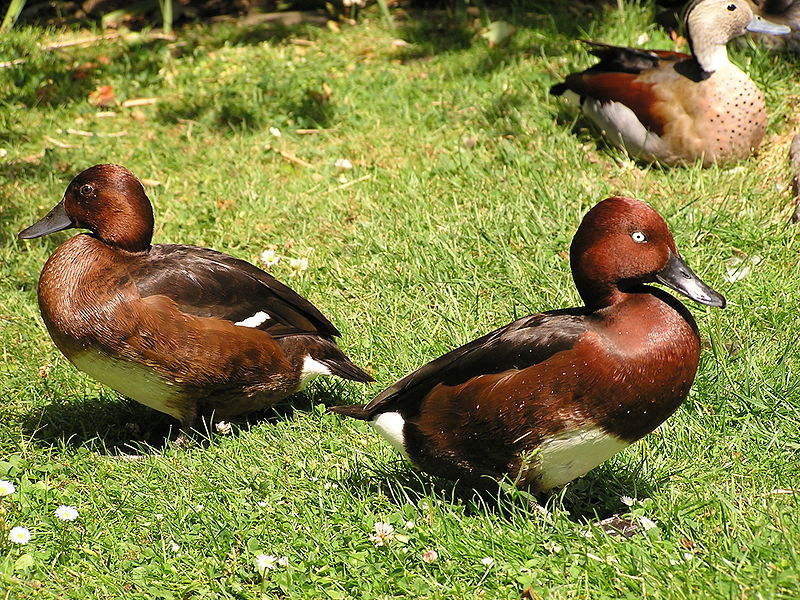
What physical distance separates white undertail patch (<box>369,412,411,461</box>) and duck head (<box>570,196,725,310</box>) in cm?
83

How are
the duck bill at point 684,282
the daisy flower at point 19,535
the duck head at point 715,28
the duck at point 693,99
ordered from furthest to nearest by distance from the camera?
the duck head at point 715,28 < the duck at point 693,99 < the daisy flower at point 19,535 < the duck bill at point 684,282

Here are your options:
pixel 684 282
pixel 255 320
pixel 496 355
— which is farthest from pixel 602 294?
pixel 255 320

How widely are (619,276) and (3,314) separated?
3.36 meters

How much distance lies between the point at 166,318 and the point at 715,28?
3.63 m

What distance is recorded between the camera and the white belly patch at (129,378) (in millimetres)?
3842

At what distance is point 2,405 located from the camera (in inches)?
168

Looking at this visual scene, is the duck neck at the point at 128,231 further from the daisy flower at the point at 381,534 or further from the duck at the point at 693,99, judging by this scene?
the duck at the point at 693,99

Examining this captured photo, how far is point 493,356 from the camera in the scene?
3.12 m

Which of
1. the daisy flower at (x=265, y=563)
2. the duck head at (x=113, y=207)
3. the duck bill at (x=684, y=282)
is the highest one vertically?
the duck bill at (x=684, y=282)

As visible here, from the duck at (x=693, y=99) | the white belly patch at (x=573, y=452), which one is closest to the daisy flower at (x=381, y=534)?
the white belly patch at (x=573, y=452)

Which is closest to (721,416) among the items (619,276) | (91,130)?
(619,276)

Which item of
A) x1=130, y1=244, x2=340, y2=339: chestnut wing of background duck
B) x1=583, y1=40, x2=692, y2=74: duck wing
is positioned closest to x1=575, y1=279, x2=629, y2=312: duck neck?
x1=130, y1=244, x2=340, y2=339: chestnut wing of background duck

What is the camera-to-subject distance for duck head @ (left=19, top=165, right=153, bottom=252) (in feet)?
13.2

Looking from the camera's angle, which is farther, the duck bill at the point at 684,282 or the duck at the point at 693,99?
the duck at the point at 693,99
